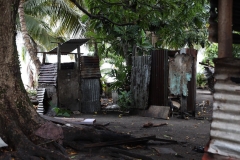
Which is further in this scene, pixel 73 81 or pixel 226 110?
pixel 73 81

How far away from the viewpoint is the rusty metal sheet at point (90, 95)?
11.6m

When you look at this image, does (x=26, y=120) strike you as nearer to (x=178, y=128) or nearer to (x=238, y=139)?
(x=238, y=139)

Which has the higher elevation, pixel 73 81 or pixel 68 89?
pixel 73 81

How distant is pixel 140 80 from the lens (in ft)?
36.9

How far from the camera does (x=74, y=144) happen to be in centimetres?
532

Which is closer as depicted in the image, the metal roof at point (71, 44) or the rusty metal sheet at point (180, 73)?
the rusty metal sheet at point (180, 73)

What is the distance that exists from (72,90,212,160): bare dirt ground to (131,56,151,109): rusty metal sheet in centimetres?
60

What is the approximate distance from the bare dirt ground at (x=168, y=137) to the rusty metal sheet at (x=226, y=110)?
71.0 inches

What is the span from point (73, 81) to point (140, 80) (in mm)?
2495

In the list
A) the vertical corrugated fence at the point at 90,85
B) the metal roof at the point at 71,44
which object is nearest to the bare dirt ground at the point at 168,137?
the vertical corrugated fence at the point at 90,85

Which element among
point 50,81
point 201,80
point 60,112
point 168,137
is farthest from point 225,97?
point 201,80

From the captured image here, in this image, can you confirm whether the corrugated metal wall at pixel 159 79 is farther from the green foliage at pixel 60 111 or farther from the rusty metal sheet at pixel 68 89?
the green foliage at pixel 60 111

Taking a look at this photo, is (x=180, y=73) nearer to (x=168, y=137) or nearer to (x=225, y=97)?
(x=168, y=137)

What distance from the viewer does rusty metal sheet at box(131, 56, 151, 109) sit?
36.1ft
